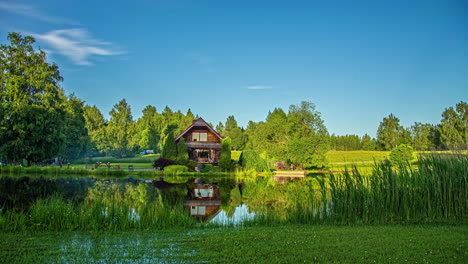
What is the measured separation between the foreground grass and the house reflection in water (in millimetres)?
4254

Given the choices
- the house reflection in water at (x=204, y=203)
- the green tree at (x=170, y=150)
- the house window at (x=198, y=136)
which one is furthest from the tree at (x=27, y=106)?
the house reflection in water at (x=204, y=203)

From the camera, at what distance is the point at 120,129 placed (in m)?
62.0

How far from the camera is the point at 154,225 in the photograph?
Answer: 9555 mm

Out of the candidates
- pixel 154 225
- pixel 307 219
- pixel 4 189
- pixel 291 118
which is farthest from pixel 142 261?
pixel 291 118

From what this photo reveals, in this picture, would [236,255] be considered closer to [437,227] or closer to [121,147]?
[437,227]

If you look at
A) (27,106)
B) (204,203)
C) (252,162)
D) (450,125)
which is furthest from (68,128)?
(450,125)

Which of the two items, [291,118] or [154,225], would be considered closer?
[154,225]

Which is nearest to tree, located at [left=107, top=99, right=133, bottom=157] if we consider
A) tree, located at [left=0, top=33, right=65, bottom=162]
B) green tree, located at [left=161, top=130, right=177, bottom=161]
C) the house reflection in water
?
tree, located at [left=0, top=33, right=65, bottom=162]

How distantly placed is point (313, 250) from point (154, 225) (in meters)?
4.49

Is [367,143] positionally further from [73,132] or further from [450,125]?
[73,132]

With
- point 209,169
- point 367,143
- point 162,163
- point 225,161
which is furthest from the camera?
point 367,143

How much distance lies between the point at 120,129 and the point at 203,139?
25914 mm

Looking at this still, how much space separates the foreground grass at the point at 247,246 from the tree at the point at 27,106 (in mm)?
30785

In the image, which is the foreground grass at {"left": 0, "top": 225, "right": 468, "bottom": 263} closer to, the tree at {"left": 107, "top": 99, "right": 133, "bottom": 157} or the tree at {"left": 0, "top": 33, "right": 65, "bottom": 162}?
the tree at {"left": 0, "top": 33, "right": 65, "bottom": 162}
